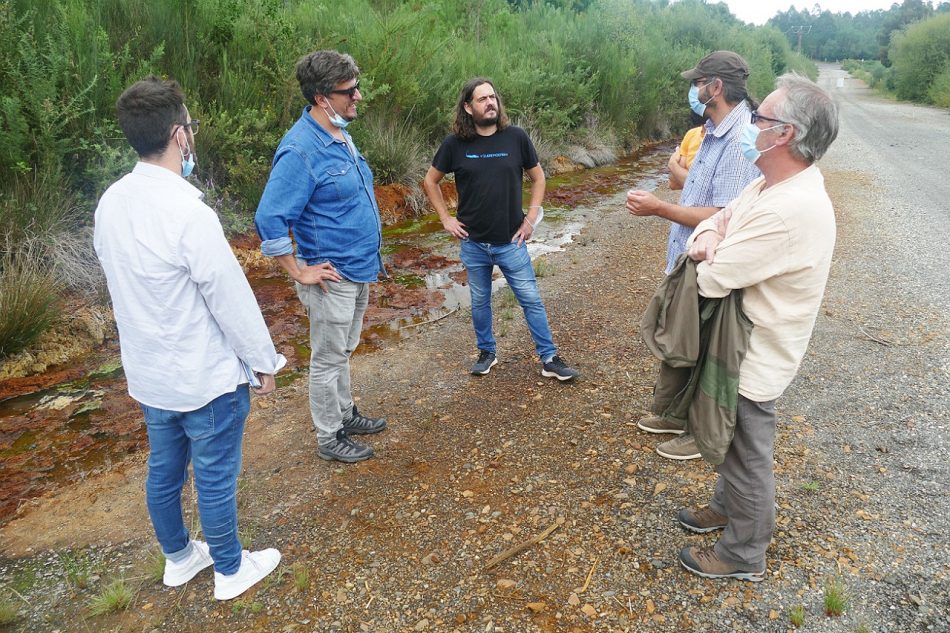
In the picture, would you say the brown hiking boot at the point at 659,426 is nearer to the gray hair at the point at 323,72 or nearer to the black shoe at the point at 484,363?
the black shoe at the point at 484,363

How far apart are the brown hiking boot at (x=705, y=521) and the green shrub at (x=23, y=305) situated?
500 centimetres

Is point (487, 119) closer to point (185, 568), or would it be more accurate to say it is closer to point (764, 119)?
point (764, 119)

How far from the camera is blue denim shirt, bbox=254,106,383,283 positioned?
294 centimetres

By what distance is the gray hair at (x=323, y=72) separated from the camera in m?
2.97

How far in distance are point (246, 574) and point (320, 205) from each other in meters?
1.78

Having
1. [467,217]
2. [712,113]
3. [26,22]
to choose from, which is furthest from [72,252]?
[712,113]

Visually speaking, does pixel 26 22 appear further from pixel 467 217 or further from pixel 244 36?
Result: pixel 467 217

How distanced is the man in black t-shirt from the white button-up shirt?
2.09m

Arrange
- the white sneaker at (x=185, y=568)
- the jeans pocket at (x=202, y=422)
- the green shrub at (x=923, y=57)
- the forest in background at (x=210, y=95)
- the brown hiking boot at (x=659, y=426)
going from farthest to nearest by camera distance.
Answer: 1. the green shrub at (x=923, y=57)
2. the forest in background at (x=210, y=95)
3. the brown hiking boot at (x=659, y=426)
4. the white sneaker at (x=185, y=568)
5. the jeans pocket at (x=202, y=422)

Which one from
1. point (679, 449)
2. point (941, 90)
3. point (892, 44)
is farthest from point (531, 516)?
point (892, 44)

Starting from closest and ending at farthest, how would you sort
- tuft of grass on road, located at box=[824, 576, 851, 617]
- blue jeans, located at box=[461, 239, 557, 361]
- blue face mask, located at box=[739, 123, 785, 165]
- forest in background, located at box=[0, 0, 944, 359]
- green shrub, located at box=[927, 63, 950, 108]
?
blue face mask, located at box=[739, 123, 785, 165]
tuft of grass on road, located at box=[824, 576, 851, 617]
blue jeans, located at box=[461, 239, 557, 361]
forest in background, located at box=[0, 0, 944, 359]
green shrub, located at box=[927, 63, 950, 108]

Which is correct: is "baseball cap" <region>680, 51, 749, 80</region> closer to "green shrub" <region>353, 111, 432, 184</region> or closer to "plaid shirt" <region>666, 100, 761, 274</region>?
"plaid shirt" <region>666, 100, 761, 274</region>

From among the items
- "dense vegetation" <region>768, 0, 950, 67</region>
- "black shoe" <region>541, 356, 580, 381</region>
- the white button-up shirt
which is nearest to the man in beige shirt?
the white button-up shirt

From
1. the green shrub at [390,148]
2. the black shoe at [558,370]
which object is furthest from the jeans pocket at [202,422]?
the green shrub at [390,148]
